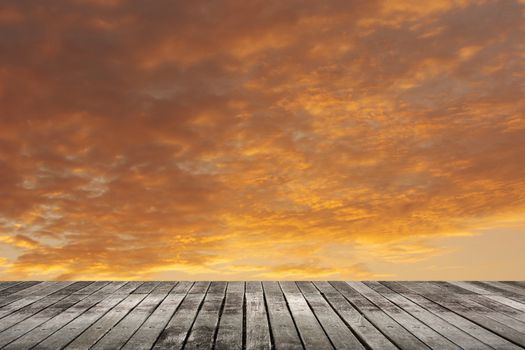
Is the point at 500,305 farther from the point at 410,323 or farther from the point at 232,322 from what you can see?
the point at 232,322

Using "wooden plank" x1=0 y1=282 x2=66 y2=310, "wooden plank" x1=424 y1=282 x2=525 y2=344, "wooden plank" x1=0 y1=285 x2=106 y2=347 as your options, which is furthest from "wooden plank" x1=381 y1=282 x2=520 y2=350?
"wooden plank" x1=0 y1=282 x2=66 y2=310

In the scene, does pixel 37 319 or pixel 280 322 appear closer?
pixel 280 322

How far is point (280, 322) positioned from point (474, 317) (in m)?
1.43

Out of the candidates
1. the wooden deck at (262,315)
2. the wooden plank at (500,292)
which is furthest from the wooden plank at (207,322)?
the wooden plank at (500,292)

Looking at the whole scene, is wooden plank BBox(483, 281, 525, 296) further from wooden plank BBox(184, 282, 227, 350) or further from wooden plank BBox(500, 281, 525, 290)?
wooden plank BBox(184, 282, 227, 350)

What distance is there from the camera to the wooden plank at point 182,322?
295cm

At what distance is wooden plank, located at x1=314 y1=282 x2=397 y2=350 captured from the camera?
9.66 ft

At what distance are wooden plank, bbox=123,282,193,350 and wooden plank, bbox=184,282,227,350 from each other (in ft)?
0.69

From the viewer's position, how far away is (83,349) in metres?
2.83

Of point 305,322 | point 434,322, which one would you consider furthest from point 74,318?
point 434,322

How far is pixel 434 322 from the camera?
11.6ft

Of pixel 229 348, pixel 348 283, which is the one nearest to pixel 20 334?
pixel 229 348

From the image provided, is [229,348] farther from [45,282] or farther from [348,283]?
[45,282]

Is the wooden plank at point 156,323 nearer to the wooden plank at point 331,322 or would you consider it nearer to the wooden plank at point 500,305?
the wooden plank at point 331,322
